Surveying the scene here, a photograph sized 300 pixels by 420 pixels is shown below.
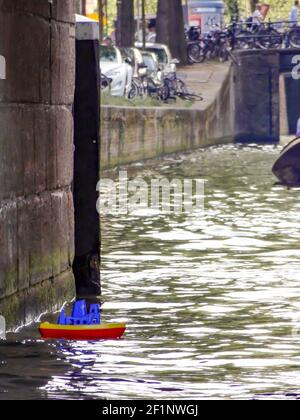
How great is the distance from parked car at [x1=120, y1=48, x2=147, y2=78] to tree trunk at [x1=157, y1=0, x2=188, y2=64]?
31.7 feet

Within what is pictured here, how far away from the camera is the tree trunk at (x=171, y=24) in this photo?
5675 centimetres

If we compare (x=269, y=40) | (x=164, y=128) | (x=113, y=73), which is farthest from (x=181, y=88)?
(x=269, y=40)

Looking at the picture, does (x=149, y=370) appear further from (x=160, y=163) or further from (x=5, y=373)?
(x=160, y=163)

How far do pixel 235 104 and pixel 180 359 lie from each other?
47.2 m

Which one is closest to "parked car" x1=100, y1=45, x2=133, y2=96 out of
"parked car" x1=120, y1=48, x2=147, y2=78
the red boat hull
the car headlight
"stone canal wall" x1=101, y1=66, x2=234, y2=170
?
the car headlight

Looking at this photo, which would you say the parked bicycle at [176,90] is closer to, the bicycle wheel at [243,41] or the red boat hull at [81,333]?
the bicycle wheel at [243,41]

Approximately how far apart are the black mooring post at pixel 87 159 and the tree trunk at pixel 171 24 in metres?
43.2

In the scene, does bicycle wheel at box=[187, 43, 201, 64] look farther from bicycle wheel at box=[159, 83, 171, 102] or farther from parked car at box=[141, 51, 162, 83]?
bicycle wheel at box=[159, 83, 171, 102]

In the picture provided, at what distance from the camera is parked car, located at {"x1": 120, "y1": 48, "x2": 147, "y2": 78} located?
4497 cm

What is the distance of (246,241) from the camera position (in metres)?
18.9

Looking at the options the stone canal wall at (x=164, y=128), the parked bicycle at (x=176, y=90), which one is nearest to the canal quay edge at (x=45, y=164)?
the stone canal wall at (x=164, y=128)

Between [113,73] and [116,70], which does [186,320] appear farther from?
[116,70]

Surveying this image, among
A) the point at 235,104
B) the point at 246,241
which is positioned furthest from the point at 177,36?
the point at 246,241

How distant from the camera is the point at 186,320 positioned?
1244 cm
